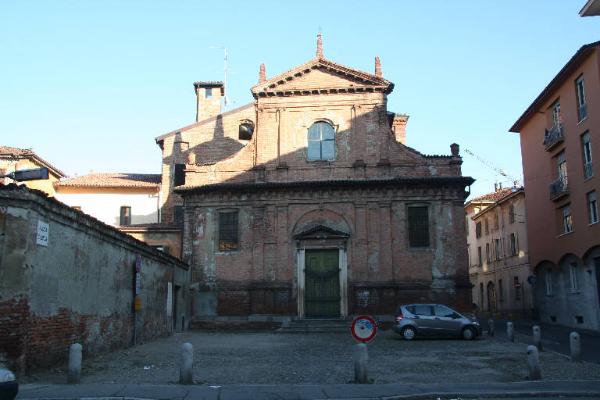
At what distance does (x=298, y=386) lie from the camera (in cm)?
1041

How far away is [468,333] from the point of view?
66.9 ft

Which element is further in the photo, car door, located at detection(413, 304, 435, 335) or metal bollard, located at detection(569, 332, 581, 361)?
car door, located at detection(413, 304, 435, 335)

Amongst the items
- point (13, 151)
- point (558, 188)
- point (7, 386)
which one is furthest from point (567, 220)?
point (13, 151)

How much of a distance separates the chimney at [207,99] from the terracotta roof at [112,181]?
5.13m

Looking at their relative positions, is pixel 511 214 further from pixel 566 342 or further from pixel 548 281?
pixel 566 342

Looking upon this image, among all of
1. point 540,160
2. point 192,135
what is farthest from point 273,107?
point 540,160

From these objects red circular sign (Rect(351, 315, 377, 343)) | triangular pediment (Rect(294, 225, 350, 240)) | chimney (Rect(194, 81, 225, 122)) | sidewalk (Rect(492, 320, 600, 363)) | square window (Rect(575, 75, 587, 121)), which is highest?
chimney (Rect(194, 81, 225, 122))

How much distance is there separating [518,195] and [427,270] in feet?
54.8

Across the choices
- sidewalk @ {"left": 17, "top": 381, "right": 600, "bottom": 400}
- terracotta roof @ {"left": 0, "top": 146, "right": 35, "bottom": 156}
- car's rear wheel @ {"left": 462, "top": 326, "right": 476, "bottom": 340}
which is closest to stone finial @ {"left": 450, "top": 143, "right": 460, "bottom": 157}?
car's rear wheel @ {"left": 462, "top": 326, "right": 476, "bottom": 340}

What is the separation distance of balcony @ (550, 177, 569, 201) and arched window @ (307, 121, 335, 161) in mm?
11795

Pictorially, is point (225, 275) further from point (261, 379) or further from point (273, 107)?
point (261, 379)

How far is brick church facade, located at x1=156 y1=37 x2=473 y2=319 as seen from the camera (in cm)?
2531

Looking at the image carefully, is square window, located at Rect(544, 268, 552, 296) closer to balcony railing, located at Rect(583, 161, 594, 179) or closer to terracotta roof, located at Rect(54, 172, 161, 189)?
balcony railing, located at Rect(583, 161, 594, 179)

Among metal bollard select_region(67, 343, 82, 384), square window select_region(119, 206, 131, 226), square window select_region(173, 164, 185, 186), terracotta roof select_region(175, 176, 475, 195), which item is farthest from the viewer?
square window select_region(119, 206, 131, 226)
